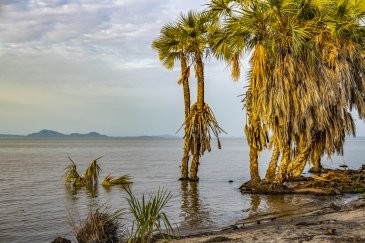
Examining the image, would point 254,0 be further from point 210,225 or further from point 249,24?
point 210,225

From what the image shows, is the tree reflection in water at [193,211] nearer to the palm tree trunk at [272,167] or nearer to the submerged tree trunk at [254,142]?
the submerged tree trunk at [254,142]

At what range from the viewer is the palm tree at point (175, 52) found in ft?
90.2

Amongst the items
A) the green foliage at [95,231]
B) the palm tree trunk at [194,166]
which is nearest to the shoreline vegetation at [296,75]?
the palm tree trunk at [194,166]

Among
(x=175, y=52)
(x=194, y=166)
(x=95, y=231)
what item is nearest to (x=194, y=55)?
(x=175, y=52)

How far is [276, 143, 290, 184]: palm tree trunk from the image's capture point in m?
22.6

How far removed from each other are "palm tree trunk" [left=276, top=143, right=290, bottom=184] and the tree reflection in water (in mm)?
4472

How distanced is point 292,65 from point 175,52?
1019 centimetres

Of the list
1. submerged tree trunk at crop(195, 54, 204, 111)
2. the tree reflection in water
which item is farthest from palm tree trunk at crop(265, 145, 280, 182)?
submerged tree trunk at crop(195, 54, 204, 111)

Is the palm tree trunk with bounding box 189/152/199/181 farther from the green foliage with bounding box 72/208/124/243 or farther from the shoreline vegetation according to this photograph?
the green foliage with bounding box 72/208/124/243

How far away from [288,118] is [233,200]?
516 cm

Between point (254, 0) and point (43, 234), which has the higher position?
point (254, 0)

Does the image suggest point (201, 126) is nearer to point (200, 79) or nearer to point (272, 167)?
point (200, 79)

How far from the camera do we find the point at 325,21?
72.7 feet

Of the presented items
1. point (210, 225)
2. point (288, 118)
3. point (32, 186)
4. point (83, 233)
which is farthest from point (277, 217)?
point (32, 186)
